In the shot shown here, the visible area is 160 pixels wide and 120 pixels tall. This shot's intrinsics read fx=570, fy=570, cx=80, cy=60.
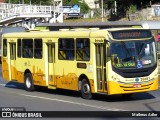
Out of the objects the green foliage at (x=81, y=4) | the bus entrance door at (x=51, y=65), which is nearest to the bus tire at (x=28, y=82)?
the bus entrance door at (x=51, y=65)

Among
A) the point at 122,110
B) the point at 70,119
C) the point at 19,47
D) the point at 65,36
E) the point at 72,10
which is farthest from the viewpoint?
the point at 72,10

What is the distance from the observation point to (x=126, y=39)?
60.8ft

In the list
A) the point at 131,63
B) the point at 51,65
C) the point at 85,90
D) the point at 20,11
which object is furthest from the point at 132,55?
the point at 20,11

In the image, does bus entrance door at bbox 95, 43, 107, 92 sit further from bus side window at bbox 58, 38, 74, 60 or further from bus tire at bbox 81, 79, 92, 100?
bus side window at bbox 58, 38, 74, 60

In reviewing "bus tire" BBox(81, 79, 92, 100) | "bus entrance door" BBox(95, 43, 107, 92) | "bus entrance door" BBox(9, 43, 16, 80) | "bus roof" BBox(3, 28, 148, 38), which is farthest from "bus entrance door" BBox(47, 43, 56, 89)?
"bus entrance door" BBox(9, 43, 16, 80)

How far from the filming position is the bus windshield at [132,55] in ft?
60.1

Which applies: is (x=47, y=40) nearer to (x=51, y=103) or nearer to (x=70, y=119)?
(x=51, y=103)

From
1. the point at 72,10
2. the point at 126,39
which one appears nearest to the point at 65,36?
the point at 126,39

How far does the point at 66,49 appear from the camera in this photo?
813 inches

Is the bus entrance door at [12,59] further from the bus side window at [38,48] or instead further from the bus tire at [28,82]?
the bus side window at [38,48]

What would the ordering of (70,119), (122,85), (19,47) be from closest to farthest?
(70,119), (122,85), (19,47)

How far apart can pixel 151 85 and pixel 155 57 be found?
0.94m

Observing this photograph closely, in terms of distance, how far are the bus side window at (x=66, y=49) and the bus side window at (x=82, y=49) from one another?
404mm

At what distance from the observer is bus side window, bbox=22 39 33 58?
2323 cm
